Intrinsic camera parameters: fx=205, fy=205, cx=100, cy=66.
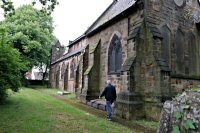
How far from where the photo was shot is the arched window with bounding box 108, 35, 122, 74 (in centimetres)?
1454

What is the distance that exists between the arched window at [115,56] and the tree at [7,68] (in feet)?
22.0

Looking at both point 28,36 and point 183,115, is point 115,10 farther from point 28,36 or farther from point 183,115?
point 28,36

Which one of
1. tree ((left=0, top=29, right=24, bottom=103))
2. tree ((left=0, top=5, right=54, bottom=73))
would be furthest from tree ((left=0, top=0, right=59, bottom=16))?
tree ((left=0, top=5, right=54, bottom=73))

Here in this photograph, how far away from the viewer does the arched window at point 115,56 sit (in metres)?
14.5

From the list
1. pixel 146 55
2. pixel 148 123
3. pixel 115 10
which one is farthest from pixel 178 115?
pixel 115 10

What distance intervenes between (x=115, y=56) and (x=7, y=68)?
742cm

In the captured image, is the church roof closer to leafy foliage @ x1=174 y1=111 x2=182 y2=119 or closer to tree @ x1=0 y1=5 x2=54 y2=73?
leafy foliage @ x1=174 y1=111 x2=182 y2=119

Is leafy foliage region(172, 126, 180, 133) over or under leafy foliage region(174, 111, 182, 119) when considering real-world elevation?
under

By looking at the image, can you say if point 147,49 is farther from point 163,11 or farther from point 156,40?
point 163,11

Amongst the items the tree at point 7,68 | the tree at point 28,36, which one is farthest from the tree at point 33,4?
the tree at point 28,36

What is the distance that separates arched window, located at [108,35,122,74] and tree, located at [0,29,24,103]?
670 cm

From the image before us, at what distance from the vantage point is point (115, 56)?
15141 mm

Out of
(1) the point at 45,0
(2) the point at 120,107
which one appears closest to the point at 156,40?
(2) the point at 120,107

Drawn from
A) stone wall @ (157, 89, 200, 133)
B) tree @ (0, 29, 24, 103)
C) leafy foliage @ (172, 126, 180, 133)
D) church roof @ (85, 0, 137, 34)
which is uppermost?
church roof @ (85, 0, 137, 34)
